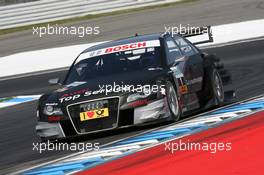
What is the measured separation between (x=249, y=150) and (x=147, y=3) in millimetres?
25249

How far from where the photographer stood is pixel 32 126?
40.9 ft

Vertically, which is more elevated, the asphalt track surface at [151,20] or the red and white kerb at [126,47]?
the red and white kerb at [126,47]

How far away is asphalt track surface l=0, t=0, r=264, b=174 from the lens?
10203 mm

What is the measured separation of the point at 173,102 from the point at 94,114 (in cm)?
114

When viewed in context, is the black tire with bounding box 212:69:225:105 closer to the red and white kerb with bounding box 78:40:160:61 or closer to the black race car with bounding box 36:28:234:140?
the black race car with bounding box 36:28:234:140

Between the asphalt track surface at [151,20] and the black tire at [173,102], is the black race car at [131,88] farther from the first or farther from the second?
the asphalt track surface at [151,20]

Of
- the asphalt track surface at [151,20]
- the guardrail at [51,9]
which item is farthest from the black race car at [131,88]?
the guardrail at [51,9]

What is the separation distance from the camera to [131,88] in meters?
9.95

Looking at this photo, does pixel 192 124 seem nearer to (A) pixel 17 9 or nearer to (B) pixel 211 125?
(B) pixel 211 125

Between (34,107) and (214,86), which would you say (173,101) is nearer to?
(214,86)

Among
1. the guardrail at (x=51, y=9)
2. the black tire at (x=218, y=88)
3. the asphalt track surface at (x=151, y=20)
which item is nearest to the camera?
the black tire at (x=218, y=88)

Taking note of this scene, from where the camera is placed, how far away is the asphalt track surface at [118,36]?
10203 mm

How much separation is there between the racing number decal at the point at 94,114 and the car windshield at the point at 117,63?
1056 millimetres

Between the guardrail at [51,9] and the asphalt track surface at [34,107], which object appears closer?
the asphalt track surface at [34,107]
